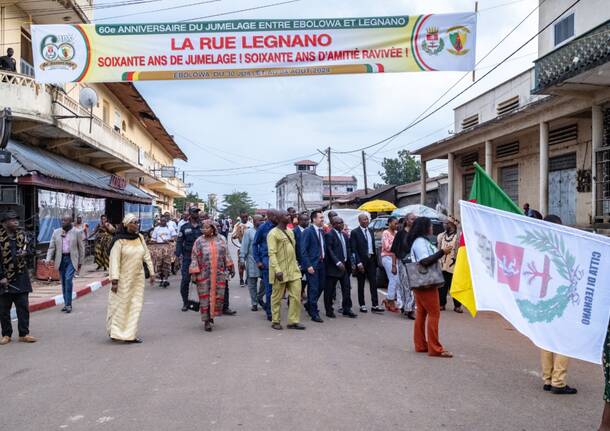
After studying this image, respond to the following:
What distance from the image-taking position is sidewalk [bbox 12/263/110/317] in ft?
34.6

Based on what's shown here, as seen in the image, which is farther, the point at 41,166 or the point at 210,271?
the point at 41,166

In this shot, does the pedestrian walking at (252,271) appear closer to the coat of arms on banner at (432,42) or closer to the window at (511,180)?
the coat of arms on banner at (432,42)

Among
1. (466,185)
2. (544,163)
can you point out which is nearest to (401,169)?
(466,185)

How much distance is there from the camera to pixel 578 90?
1334cm

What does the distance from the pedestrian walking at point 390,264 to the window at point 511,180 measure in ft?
35.3

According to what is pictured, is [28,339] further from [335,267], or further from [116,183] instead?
[116,183]

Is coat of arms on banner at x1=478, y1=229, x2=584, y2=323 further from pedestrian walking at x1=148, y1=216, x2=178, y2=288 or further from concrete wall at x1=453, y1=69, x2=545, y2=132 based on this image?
concrete wall at x1=453, y1=69, x2=545, y2=132

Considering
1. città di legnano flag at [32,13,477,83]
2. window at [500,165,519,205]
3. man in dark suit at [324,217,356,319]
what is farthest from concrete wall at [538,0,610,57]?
man in dark suit at [324,217,356,319]

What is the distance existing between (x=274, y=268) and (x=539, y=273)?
4.35 meters

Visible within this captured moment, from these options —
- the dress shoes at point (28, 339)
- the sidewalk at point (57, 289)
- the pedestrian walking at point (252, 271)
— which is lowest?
the sidewalk at point (57, 289)

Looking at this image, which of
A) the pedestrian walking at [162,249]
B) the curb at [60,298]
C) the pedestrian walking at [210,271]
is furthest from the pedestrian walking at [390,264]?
the curb at [60,298]

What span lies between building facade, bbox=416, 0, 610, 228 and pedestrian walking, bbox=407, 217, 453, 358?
729cm

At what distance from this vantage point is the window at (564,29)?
16062 millimetres

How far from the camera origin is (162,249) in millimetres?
13406
